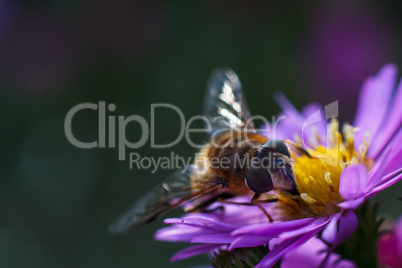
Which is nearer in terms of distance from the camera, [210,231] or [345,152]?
[210,231]

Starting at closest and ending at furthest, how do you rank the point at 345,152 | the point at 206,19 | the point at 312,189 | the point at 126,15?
1. the point at 312,189
2. the point at 345,152
3. the point at 126,15
4. the point at 206,19

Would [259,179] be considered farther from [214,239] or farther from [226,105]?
[226,105]

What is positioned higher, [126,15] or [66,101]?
[126,15]

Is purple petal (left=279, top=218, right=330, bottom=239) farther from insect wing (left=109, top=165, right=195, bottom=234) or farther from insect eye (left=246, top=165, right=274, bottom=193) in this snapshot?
insect wing (left=109, top=165, right=195, bottom=234)

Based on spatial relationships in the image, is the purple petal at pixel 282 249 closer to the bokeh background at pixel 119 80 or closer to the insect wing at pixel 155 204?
the insect wing at pixel 155 204

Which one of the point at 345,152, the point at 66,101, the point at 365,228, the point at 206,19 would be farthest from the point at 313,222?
the point at 206,19

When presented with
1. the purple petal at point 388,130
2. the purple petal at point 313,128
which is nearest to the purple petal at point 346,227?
the purple petal at point 388,130

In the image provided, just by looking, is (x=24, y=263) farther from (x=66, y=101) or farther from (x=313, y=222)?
(x=313, y=222)
